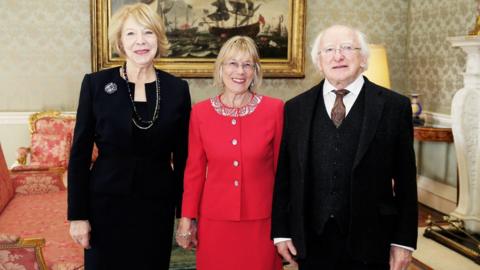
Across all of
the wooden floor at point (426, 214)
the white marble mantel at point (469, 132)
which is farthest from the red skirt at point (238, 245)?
the wooden floor at point (426, 214)

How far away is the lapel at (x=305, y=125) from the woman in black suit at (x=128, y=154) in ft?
1.90

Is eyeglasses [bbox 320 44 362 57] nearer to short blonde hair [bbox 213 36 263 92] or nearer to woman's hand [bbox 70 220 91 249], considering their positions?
short blonde hair [bbox 213 36 263 92]

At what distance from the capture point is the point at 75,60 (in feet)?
19.3

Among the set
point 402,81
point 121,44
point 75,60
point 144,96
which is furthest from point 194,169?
point 402,81

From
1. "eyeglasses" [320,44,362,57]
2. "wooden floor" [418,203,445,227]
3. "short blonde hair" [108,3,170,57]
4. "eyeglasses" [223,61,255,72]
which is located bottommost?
"wooden floor" [418,203,445,227]

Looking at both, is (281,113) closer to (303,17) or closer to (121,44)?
(121,44)

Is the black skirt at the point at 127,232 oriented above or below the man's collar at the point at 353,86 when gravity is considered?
below

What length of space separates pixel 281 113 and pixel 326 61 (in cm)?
40

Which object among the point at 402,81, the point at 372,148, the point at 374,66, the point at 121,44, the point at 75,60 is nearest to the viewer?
the point at 372,148

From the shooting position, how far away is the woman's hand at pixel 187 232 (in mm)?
2420

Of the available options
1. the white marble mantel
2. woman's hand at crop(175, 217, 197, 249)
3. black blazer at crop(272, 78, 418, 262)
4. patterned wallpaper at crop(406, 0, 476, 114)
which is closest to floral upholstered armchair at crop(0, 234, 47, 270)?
woman's hand at crop(175, 217, 197, 249)

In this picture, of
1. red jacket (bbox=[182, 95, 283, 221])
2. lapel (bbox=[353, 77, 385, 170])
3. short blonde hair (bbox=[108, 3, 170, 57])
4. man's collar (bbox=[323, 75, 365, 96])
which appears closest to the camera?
lapel (bbox=[353, 77, 385, 170])

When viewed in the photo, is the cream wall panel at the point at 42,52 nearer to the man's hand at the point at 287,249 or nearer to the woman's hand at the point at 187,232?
the woman's hand at the point at 187,232

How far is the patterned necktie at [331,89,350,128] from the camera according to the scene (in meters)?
2.08
